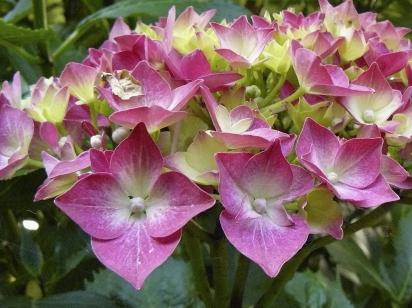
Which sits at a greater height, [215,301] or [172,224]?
[172,224]

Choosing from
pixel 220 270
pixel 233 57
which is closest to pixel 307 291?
pixel 220 270

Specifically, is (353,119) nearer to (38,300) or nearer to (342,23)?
(342,23)

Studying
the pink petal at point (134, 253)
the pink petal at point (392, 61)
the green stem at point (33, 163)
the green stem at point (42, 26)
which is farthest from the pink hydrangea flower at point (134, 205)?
the green stem at point (42, 26)

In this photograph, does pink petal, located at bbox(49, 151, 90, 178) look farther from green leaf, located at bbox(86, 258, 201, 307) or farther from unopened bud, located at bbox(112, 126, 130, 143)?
green leaf, located at bbox(86, 258, 201, 307)

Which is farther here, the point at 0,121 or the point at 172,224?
the point at 0,121

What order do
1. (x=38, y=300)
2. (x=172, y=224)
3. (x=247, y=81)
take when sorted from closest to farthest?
(x=172, y=224) < (x=247, y=81) < (x=38, y=300)

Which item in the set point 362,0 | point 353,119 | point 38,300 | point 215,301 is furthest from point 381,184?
point 362,0
